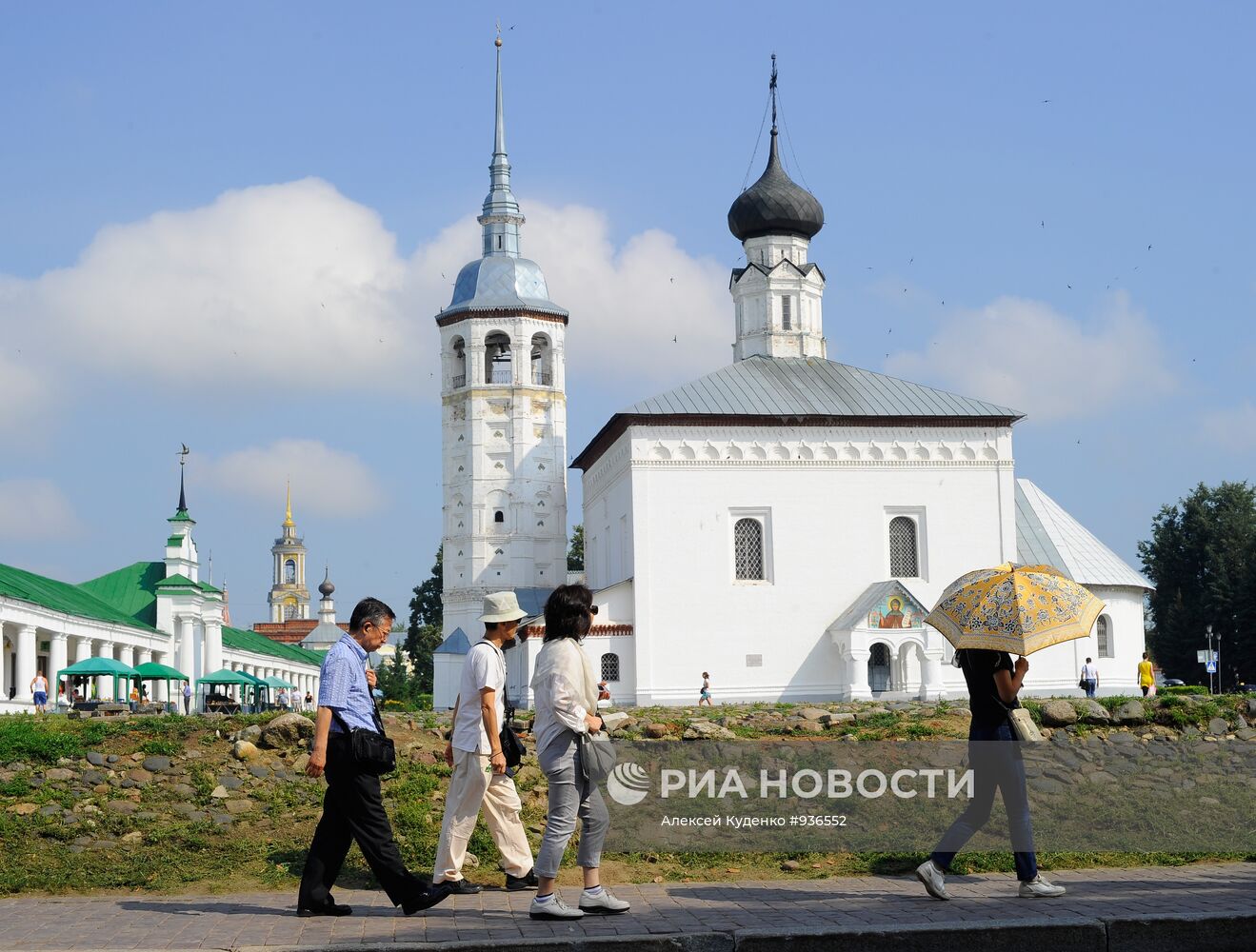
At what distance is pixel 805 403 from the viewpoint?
40719 millimetres

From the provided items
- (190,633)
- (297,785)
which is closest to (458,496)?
(190,633)

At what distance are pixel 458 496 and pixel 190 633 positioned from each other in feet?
36.1

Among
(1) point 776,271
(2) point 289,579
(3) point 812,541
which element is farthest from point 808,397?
(2) point 289,579

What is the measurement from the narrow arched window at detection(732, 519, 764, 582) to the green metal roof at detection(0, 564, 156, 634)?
1835cm

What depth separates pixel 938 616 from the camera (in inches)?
358

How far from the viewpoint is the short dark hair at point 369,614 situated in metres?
8.50

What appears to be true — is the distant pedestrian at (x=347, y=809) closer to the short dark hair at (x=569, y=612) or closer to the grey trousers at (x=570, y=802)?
the grey trousers at (x=570, y=802)

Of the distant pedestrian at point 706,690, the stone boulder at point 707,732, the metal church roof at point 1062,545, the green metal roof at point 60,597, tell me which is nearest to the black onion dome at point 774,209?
the metal church roof at point 1062,545

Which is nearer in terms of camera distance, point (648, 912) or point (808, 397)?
point (648, 912)

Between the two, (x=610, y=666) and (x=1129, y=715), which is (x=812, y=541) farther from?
(x=1129, y=715)

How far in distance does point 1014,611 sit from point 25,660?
34805mm

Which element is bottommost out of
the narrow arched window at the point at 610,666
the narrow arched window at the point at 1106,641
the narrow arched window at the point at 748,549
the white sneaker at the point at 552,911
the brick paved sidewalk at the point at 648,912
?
the brick paved sidewalk at the point at 648,912

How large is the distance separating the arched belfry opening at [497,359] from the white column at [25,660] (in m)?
21.5

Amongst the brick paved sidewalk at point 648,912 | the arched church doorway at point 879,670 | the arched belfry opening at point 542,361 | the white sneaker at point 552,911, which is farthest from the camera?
the arched belfry opening at point 542,361
